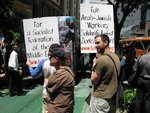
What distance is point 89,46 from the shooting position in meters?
7.14

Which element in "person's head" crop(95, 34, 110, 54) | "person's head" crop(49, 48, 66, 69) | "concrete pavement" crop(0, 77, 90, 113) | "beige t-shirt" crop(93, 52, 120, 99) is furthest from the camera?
"concrete pavement" crop(0, 77, 90, 113)

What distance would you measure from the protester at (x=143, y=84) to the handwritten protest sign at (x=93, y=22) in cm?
256

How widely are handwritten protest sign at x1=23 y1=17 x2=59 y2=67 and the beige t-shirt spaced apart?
2.20 metres

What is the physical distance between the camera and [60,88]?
3223 mm

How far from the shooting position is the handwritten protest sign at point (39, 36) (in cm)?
575

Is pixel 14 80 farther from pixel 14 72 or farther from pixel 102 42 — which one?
pixel 102 42

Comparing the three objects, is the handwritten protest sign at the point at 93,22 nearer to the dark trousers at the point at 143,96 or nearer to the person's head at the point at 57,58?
the dark trousers at the point at 143,96

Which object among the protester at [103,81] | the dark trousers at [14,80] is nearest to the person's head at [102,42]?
the protester at [103,81]

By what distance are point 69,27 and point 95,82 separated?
242 inches

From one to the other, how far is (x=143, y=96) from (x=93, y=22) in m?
2.96

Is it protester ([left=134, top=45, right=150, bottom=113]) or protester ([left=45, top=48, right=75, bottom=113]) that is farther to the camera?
protester ([left=134, top=45, right=150, bottom=113])

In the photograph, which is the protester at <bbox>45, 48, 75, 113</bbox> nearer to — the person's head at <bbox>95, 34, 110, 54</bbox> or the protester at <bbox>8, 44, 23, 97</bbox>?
the person's head at <bbox>95, 34, 110, 54</bbox>

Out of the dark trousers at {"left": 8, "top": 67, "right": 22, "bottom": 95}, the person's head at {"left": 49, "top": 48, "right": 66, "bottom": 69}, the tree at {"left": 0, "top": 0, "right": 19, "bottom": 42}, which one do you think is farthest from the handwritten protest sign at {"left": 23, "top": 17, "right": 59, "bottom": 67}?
the tree at {"left": 0, "top": 0, "right": 19, "bottom": 42}

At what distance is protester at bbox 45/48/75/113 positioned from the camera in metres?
3.22
